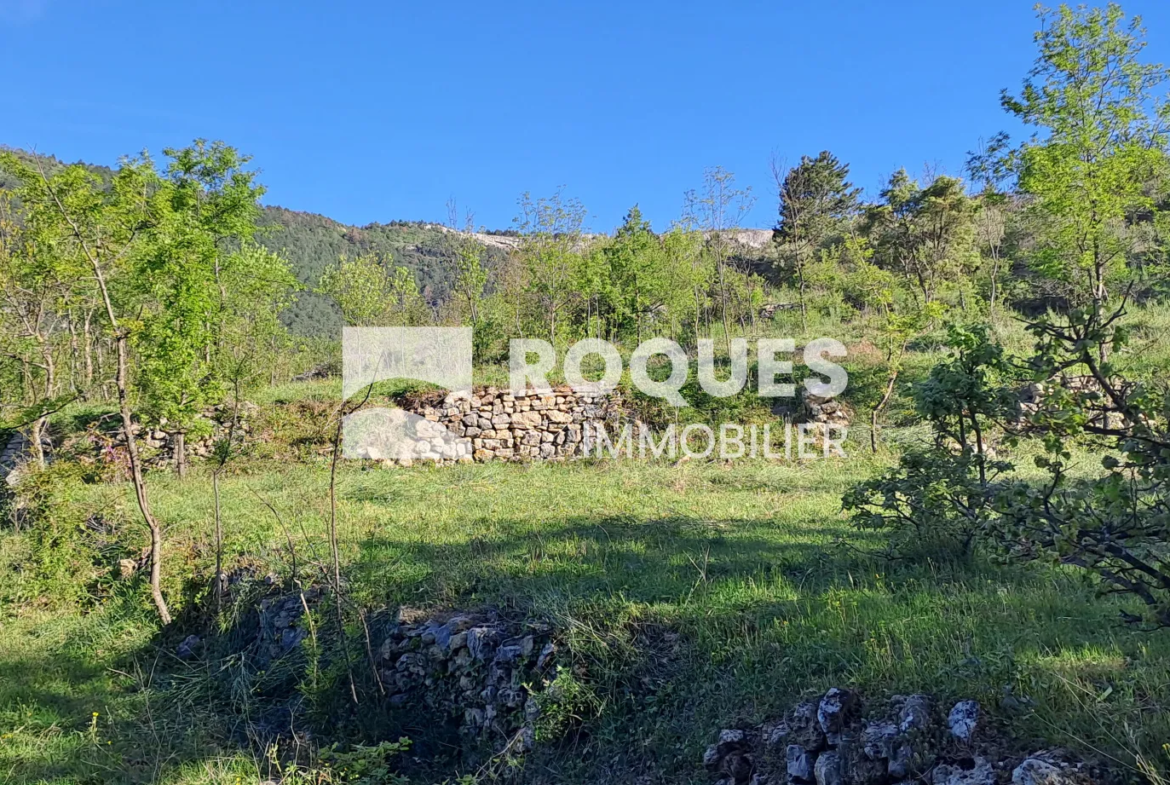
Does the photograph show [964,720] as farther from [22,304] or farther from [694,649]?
[22,304]

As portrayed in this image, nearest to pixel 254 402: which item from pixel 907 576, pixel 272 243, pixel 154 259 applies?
pixel 154 259

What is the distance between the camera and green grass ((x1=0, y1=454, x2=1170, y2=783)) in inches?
110

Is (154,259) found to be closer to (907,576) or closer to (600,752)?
(600,752)

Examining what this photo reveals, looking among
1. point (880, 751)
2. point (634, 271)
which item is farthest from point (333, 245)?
point (880, 751)

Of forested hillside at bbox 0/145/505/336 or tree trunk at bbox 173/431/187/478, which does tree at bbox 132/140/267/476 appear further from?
forested hillside at bbox 0/145/505/336

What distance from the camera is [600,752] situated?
3.41 meters

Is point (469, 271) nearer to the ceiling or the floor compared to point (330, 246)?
nearer to the floor

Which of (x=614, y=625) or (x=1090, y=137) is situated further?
(x=1090, y=137)
